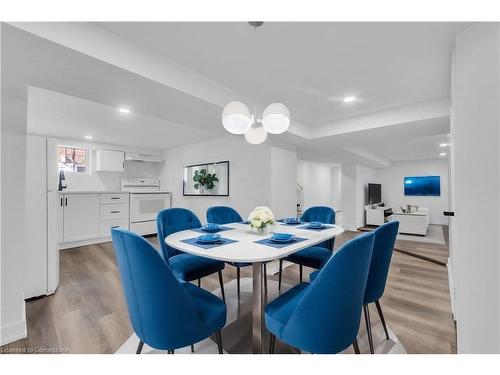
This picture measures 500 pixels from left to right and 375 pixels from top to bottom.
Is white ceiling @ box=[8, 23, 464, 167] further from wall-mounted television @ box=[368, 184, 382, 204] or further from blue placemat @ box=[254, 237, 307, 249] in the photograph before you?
wall-mounted television @ box=[368, 184, 382, 204]

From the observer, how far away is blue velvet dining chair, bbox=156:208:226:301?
71.4 inches

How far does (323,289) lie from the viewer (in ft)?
3.13

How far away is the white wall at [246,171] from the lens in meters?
3.78

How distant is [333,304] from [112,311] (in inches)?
78.8

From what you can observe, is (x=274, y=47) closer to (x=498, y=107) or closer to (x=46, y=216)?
(x=498, y=107)

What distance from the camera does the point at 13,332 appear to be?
165 centimetres

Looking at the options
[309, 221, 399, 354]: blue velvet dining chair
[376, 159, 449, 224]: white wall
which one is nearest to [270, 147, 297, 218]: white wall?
[309, 221, 399, 354]: blue velvet dining chair

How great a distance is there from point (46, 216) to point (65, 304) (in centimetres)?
88

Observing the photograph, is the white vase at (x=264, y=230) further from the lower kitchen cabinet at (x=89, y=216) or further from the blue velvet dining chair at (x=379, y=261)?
the lower kitchen cabinet at (x=89, y=216)

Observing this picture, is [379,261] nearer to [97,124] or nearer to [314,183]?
[97,124]

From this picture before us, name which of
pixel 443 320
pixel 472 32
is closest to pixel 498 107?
pixel 472 32

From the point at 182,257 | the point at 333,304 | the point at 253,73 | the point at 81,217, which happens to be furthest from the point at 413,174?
the point at 81,217

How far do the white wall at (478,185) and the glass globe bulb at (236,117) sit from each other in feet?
4.51

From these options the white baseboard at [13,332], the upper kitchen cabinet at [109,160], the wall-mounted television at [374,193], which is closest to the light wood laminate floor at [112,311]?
the white baseboard at [13,332]
